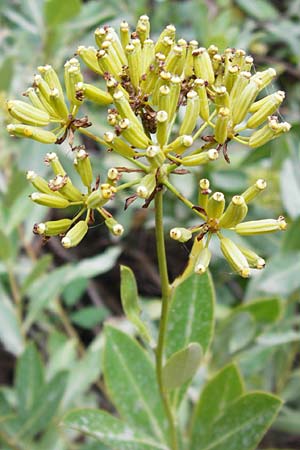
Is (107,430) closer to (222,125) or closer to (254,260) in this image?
(254,260)

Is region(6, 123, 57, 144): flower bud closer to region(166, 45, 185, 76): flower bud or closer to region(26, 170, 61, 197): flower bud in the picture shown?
region(26, 170, 61, 197): flower bud

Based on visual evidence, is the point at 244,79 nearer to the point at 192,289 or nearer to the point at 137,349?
the point at 192,289

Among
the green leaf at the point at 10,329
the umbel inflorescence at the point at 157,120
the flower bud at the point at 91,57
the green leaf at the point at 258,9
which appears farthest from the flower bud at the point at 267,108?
the green leaf at the point at 258,9

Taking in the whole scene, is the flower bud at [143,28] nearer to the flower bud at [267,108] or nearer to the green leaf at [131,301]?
the flower bud at [267,108]

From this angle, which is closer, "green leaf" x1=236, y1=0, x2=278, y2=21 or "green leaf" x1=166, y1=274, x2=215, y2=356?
"green leaf" x1=166, y1=274, x2=215, y2=356

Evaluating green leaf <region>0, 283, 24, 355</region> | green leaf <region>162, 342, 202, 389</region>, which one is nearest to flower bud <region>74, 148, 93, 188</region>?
green leaf <region>162, 342, 202, 389</region>
